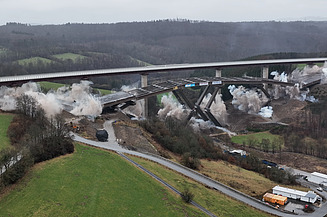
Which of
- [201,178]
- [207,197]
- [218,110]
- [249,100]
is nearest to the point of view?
[207,197]

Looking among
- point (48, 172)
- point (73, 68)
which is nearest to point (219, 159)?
point (48, 172)

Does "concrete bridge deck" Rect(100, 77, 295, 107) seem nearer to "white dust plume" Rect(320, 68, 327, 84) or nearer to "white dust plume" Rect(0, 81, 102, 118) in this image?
"white dust plume" Rect(0, 81, 102, 118)

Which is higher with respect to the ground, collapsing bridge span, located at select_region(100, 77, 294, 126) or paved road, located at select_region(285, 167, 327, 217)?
collapsing bridge span, located at select_region(100, 77, 294, 126)

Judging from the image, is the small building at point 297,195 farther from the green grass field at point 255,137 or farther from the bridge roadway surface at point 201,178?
the green grass field at point 255,137

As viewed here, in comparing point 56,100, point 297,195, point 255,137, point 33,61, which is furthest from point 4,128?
point 33,61

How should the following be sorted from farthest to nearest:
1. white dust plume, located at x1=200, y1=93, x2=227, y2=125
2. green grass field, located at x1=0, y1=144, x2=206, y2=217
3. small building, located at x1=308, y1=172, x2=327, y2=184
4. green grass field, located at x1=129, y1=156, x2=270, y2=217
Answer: white dust plume, located at x1=200, y1=93, x2=227, y2=125
small building, located at x1=308, y1=172, x2=327, y2=184
green grass field, located at x1=129, y1=156, x2=270, y2=217
green grass field, located at x1=0, y1=144, x2=206, y2=217

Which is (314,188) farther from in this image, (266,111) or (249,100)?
(249,100)

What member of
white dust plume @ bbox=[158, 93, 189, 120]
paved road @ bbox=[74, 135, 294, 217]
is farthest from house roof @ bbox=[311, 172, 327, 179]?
white dust plume @ bbox=[158, 93, 189, 120]
